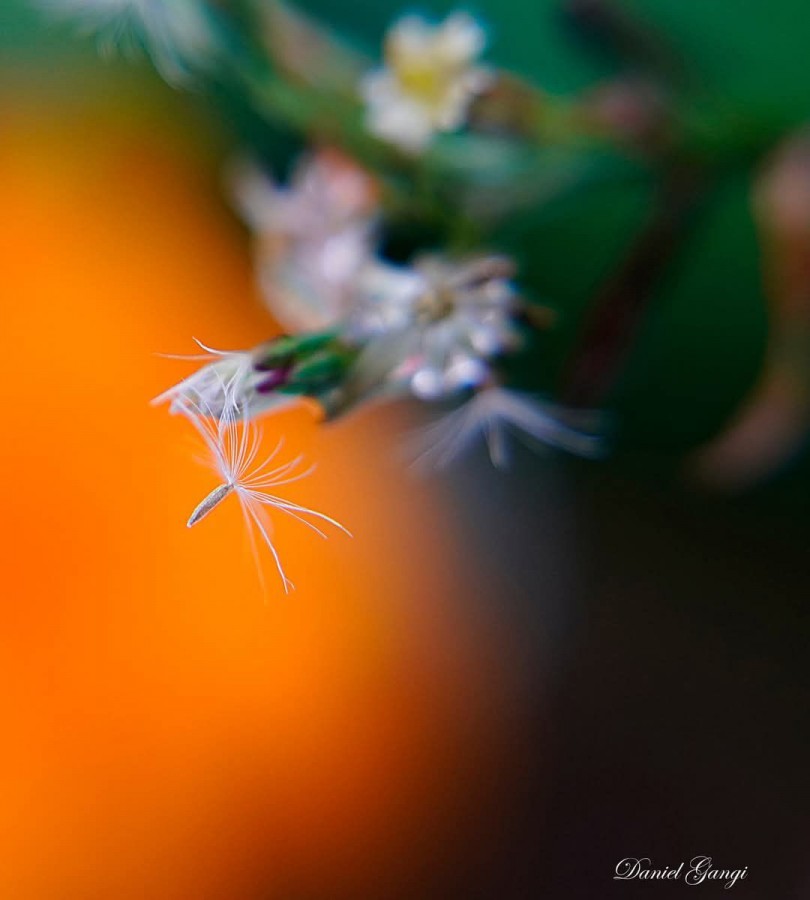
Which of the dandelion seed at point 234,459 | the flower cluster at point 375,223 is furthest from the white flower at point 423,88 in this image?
the dandelion seed at point 234,459

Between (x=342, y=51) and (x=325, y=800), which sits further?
(x=325, y=800)

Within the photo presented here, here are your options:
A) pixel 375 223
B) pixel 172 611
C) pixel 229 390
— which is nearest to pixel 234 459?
pixel 229 390

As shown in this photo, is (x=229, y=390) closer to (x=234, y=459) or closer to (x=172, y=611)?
Result: (x=234, y=459)

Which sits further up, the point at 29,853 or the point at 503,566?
the point at 503,566

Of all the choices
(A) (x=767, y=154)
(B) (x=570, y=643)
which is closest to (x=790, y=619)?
(B) (x=570, y=643)

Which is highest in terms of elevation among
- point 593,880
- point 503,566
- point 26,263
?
point 26,263

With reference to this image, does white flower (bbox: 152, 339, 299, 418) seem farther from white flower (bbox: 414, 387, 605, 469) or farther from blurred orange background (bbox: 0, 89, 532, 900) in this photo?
blurred orange background (bbox: 0, 89, 532, 900)

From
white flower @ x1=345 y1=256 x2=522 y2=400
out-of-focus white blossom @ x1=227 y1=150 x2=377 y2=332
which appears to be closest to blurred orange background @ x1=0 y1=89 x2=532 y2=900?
out-of-focus white blossom @ x1=227 y1=150 x2=377 y2=332

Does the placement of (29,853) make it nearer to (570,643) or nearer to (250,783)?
(250,783)
